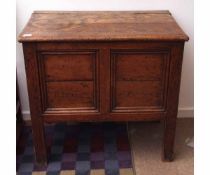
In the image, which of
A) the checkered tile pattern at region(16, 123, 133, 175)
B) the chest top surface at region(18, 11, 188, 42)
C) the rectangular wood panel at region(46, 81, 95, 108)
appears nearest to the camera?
the chest top surface at region(18, 11, 188, 42)

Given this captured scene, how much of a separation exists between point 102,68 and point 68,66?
5.9 inches

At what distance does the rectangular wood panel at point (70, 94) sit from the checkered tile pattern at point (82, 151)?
1.13 feet

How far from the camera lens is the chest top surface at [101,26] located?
50.8 inches

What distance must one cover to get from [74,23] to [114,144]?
72cm

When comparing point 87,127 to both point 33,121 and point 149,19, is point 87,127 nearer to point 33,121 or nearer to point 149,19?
point 33,121

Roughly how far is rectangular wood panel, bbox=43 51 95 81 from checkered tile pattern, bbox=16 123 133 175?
0.49 meters

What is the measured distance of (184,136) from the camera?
1806 mm

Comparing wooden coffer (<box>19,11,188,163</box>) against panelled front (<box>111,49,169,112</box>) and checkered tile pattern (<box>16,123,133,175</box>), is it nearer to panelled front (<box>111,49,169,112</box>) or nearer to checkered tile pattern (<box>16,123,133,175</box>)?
panelled front (<box>111,49,169,112</box>)

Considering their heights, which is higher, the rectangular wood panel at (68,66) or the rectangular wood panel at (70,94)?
the rectangular wood panel at (68,66)

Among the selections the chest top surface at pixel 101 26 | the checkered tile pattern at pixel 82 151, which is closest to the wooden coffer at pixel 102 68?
the chest top surface at pixel 101 26

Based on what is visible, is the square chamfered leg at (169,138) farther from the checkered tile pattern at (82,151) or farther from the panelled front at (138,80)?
the checkered tile pattern at (82,151)

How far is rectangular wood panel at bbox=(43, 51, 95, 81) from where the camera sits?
1.34m

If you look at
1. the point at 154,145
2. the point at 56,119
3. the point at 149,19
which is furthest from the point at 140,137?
the point at 149,19

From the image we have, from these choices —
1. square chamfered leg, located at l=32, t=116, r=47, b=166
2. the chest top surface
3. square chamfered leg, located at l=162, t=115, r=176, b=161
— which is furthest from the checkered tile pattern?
the chest top surface
